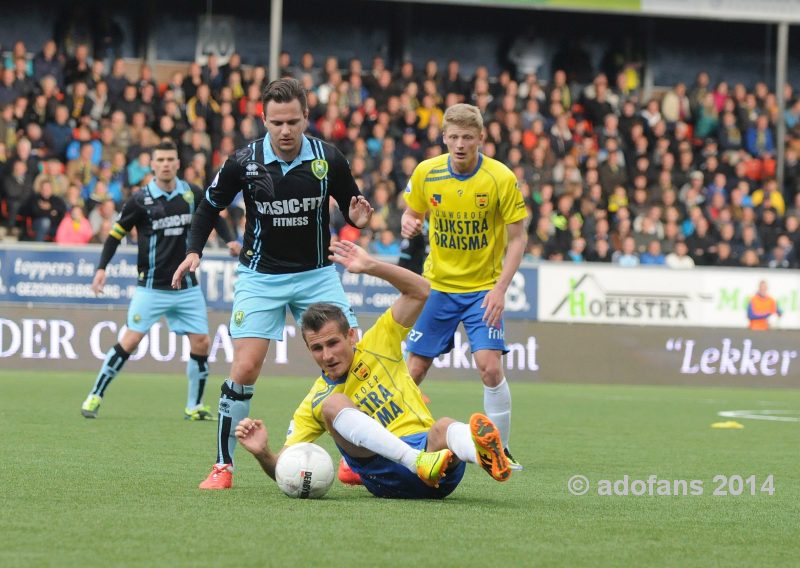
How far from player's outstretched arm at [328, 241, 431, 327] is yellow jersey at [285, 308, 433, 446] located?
0.27ft

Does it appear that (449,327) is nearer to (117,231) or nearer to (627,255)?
(117,231)

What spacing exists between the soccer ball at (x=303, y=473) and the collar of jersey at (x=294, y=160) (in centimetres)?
147

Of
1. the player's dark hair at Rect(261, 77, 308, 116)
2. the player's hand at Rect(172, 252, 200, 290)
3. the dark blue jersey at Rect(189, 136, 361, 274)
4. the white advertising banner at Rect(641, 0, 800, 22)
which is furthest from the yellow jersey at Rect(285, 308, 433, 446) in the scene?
the white advertising banner at Rect(641, 0, 800, 22)

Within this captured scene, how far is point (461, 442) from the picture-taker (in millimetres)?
6145

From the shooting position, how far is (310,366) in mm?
18969

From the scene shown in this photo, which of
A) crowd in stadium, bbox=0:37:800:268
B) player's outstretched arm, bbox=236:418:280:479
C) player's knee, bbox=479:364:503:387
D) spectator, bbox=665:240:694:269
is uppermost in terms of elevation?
crowd in stadium, bbox=0:37:800:268

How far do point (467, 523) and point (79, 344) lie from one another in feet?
43.9

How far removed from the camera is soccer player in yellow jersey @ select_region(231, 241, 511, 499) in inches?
247

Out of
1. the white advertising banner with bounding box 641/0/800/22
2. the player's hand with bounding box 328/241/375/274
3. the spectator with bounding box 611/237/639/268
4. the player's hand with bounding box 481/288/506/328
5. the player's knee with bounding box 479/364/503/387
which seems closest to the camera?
the player's hand with bounding box 328/241/375/274

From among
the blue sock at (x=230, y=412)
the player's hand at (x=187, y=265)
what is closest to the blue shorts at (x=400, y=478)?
the blue sock at (x=230, y=412)

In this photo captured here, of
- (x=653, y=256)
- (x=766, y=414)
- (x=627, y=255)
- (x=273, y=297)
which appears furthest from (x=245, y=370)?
A: (x=653, y=256)

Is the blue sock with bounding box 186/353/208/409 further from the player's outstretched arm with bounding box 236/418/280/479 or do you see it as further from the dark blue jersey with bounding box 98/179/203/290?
the player's outstretched arm with bounding box 236/418/280/479

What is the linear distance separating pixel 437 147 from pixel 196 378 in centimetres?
1162

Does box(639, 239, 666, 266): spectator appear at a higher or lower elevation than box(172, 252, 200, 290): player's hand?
higher
